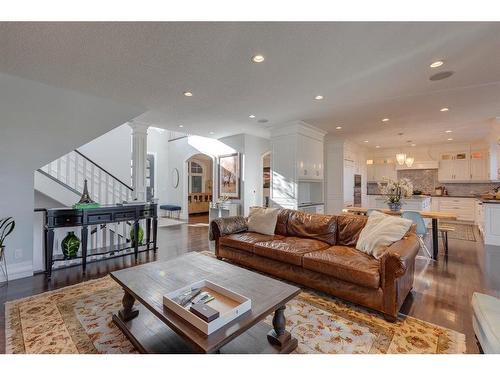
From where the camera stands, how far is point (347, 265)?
2311 millimetres

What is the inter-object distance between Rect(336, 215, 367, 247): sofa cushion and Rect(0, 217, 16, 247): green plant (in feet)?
13.5

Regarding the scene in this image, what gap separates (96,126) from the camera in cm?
367

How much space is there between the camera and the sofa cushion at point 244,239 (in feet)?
10.8

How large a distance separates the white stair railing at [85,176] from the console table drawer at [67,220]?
2.65ft

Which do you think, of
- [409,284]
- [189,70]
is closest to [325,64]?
[189,70]

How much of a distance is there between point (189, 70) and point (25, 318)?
297cm

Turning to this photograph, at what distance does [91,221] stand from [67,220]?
10.8 inches

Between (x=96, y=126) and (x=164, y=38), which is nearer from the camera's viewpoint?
(x=164, y=38)

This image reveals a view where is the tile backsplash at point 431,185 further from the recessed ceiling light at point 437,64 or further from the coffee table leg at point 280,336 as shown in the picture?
the coffee table leg at point 280,336

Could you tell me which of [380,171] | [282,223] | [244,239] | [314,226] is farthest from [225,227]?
[380,171]

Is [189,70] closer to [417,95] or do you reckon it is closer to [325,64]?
[325,64]

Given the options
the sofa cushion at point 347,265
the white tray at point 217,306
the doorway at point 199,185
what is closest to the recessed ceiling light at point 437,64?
the sofa cushion at point 347,265

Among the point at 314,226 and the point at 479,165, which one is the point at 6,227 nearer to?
the point at 314,226
